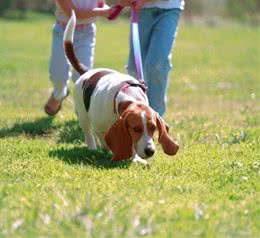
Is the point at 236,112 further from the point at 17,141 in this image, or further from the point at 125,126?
the point at 125,126

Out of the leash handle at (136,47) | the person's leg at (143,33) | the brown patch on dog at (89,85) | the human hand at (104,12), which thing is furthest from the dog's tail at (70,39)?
the person's leg at (143,33)

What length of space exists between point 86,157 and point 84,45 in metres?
2.36

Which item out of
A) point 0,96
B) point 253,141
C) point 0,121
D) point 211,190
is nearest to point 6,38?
point 0,96

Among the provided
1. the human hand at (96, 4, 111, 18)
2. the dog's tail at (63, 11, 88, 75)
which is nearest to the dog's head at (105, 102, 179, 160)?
the dog's tail at (63, 11, 88, 75)

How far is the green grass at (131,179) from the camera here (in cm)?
391

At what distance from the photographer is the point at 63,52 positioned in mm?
8312

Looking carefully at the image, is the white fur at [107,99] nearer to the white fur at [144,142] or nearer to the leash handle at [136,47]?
the white fur at [144,142]

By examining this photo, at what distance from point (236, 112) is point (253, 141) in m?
2.96

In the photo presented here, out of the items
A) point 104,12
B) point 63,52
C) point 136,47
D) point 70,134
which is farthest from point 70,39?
point 63,52

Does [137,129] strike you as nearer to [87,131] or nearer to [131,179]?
[131,179]

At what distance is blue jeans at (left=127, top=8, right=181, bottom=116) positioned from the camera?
293 inches

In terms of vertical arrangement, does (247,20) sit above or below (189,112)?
below

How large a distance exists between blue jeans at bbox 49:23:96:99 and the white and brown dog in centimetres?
134

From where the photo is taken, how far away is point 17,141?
6.86 meters
